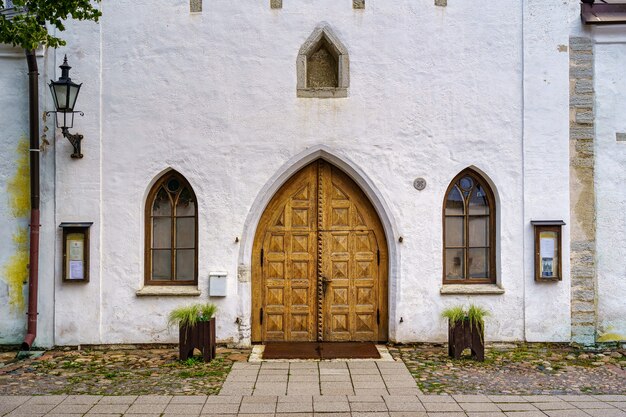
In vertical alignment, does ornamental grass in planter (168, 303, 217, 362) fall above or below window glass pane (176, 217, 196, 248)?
below

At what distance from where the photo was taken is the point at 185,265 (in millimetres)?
8922

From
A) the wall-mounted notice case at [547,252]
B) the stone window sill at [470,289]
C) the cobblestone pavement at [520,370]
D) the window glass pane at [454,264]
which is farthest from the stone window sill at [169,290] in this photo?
the wall-mounted notice case at [547,252]

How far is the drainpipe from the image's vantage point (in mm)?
8492

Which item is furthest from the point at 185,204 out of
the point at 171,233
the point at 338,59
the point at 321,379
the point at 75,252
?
the point at 321,379

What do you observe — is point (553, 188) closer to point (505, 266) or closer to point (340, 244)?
point (505, 266)

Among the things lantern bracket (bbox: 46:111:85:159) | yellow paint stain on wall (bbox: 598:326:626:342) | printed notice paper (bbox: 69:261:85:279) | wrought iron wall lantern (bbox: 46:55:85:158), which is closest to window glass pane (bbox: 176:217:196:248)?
printed notice paper (bbox: 69:261:85:279)

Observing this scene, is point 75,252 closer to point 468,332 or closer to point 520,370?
point 468,332

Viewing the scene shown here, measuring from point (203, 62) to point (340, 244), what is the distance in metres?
3.17

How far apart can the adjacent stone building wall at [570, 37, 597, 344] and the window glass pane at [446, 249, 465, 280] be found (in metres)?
1.50

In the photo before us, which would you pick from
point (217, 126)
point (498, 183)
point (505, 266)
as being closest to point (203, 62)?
point (217, 126)

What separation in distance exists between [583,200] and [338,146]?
11.4 feet

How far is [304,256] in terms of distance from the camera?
354 inches

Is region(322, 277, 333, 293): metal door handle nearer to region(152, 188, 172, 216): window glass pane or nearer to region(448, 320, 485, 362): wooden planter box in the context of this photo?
region(448, 320, 485, 362): wooden planter box

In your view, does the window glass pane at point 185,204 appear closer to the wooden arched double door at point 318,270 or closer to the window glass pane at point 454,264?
the wooden arched double door at point 318,270
